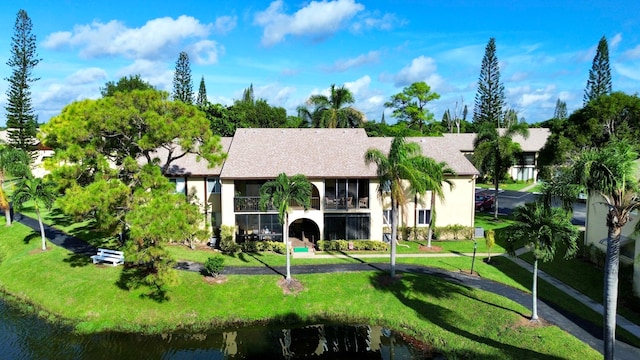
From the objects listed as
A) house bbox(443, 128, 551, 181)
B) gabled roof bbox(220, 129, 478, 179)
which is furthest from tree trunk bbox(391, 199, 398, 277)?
house bbox(443, 128, 551, 181)

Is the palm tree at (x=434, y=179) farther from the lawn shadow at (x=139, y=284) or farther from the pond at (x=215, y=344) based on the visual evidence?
the lawn shadow at (x=139, y=284)

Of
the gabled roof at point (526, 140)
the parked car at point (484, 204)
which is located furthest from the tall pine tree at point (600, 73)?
the parked car at point (484, 204)

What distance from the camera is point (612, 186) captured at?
1217cm

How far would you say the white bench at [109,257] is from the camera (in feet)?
80.6

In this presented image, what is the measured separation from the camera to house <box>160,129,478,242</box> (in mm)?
28562

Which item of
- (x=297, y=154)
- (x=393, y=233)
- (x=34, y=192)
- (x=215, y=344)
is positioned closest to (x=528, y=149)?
(x=297, y=154)

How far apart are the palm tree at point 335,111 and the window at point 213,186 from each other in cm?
2295

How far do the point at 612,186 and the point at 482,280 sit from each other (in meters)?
11.9

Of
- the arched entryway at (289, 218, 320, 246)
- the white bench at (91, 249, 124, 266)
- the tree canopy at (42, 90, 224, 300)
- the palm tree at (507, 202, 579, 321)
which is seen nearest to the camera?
the palm tree at (507, 202, 579, 321)

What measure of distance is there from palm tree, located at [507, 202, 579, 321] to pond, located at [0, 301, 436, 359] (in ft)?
22.3

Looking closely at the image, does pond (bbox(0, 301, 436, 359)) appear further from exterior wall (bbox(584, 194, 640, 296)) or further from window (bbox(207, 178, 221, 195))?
exterior wall (bbox(584, 194, 640, 296))

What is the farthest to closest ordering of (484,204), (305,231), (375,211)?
1. (484,204)
2. (305,231)
3. (375,211)

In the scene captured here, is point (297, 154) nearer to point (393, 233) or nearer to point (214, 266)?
point (393, 233)

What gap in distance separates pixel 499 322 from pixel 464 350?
8.86ft
